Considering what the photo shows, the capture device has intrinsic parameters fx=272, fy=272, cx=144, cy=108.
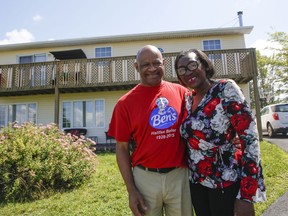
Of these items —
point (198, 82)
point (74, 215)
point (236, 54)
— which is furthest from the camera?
point (236, 54)

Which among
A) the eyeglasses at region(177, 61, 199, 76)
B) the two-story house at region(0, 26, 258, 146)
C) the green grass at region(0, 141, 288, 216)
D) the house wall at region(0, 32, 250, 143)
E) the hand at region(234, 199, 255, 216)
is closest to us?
the hand at region(234, 199, 255, 216)

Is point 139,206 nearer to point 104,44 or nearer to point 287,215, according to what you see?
point 287,215

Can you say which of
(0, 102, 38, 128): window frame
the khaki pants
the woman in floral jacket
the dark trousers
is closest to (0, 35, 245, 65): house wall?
(0, 102, 38, 128): window frame

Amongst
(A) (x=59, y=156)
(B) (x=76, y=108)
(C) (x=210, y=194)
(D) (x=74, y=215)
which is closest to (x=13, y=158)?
(A) (x=59, y=156)

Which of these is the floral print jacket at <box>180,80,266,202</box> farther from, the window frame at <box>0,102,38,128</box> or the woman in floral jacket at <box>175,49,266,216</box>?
the window frame at <box>0,102,38,128</box>

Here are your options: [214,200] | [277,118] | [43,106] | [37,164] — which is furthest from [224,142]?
[43,106]

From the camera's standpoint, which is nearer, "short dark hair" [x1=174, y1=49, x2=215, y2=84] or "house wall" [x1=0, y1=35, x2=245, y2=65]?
"short dark hair" [x1=174, y1=49, x2=215, y2=84]

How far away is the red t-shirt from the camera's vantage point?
2244 millimetres

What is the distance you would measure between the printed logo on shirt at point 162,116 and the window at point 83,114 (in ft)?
44.5

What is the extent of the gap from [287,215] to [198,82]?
3.17 m

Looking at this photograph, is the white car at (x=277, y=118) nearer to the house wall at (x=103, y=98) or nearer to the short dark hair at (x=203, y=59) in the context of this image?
the house wall at (x=103, y=98)

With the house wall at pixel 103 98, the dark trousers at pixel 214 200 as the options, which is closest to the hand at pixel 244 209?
the dark trousers at pixel 214 200

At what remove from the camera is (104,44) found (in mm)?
16391

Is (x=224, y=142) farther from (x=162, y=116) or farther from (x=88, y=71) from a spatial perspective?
(x=88, y=71)
